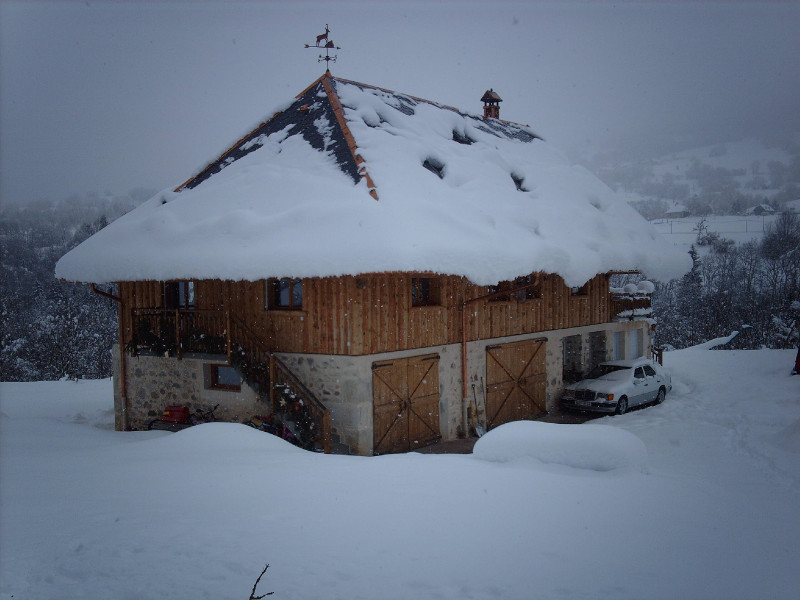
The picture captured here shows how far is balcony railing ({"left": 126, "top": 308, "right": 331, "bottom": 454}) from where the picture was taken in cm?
1295

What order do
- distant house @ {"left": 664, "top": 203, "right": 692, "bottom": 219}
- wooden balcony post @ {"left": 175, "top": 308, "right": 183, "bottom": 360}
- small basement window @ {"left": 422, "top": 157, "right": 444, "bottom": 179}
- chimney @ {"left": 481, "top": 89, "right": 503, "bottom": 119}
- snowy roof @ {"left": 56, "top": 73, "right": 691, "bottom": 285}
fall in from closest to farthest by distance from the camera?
snowy roof @ {"left": 56, "top": 73, "right": 691, "bottom": 285} → wooden balcony post @ {"left": 175, "top": 308, "right": 183, "bottom": 360} → small basement window @ {"left": 422, "top": 157, "right": 444, "bottom": 179} → chimney @ {"left": 481, "top": 89, "right": 503, "bottom": 119} → distant house @ {"left": 664, "top": 203, "right": 692, "bottom": 219}

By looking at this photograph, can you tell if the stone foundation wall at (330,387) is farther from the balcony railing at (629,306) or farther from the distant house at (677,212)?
the distant house at (677,212)

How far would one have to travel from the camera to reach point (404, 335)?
13.8 meters

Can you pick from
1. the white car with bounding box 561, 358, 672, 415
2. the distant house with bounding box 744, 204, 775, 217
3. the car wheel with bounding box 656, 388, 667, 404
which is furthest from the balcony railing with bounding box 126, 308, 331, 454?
the distant house with bounding box 744, 204, 775, 217

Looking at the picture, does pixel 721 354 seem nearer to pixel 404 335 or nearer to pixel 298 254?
pixel 404 335

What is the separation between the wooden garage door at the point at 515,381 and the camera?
53.3ft

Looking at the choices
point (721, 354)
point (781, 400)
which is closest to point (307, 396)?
point (781, 400)

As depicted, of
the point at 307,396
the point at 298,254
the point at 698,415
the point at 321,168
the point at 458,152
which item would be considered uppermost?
the point at 458,152

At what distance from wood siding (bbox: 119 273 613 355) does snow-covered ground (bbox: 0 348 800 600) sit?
3.05 metres

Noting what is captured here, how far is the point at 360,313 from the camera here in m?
12.8

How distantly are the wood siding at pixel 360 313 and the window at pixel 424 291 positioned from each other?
0.43 feet

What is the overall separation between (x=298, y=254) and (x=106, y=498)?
20.0 feet

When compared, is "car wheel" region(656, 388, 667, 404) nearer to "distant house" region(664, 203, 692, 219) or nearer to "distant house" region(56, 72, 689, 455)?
"distant house" region(56, 72, 689, 455)

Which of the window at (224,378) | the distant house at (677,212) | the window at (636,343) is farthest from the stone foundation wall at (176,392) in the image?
the distant house at (677,212)
